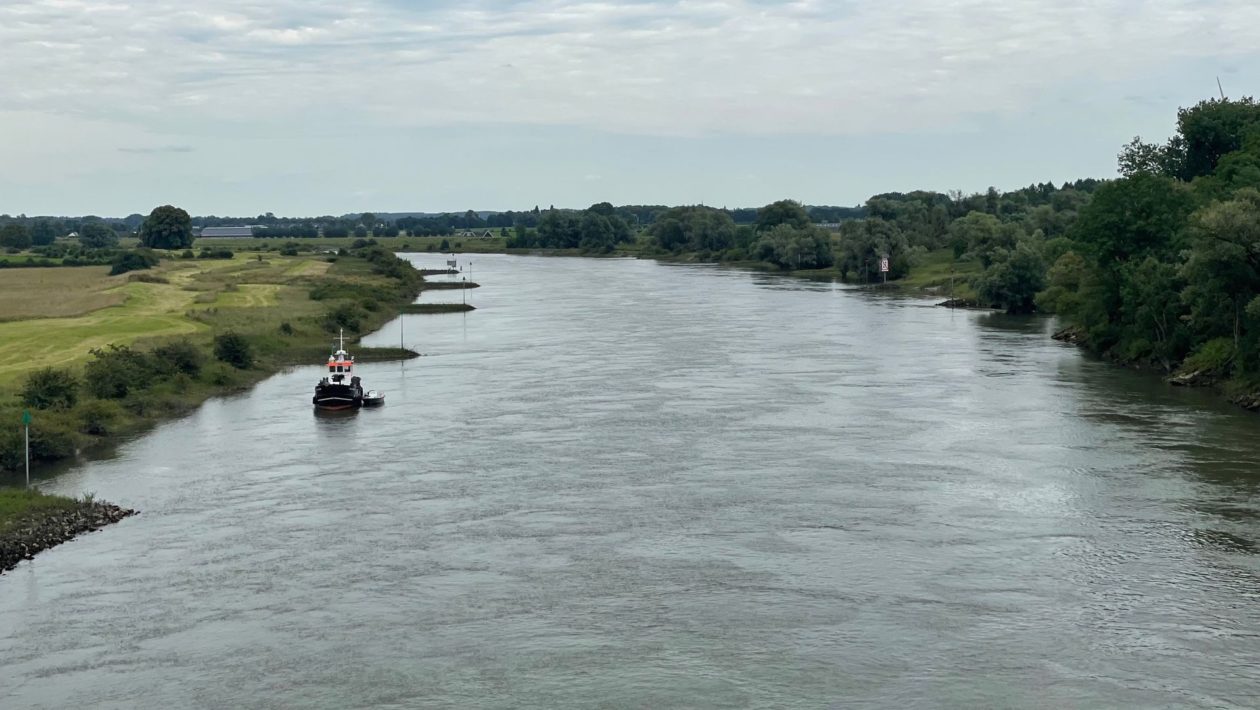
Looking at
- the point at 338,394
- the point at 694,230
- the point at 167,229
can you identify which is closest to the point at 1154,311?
the point at 338,394

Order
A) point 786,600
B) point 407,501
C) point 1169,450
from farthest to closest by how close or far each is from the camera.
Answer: point 1169,450
point 407,501
point 786,600

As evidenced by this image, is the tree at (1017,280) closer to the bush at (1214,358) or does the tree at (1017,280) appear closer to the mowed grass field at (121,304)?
the bush at (1214,358)

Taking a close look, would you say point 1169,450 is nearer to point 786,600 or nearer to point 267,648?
point 786,600

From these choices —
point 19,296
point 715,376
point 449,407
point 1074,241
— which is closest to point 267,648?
point 449,407

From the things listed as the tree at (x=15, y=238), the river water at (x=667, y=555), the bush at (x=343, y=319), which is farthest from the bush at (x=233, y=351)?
the tree at (x=15, y=238)

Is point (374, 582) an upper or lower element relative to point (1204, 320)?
lower

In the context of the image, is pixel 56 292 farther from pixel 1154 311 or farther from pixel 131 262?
pixel 1154 311
